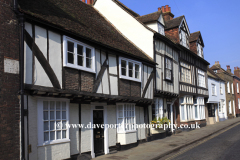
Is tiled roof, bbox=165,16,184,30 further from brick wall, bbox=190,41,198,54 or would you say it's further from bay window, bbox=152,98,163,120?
bay window, bbox=152,98,163,120

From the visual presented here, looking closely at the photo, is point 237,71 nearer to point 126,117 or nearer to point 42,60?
point 126,117

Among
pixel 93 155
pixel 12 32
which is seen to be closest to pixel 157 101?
pixel 93 155

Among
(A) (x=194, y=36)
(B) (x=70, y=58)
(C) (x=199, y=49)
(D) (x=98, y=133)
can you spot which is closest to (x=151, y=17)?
(B) (x=70, y=58)

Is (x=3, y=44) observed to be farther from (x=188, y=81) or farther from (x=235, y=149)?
(x=188, y=81)

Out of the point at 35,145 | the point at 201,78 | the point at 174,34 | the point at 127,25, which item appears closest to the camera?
the point at 35,145

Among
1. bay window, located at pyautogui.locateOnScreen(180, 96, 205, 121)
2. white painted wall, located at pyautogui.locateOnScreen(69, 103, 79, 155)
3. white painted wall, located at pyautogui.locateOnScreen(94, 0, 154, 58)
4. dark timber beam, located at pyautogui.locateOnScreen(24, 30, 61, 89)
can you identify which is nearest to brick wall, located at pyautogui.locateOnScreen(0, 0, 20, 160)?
dark timber beam, located at pyautogui.locateOnScreen(24, 30, 61, 89)

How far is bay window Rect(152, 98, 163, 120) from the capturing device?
15918mm

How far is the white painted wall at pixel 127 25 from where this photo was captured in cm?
1567

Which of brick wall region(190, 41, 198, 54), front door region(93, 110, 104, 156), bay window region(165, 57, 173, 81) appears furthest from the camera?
brick wall region(190, 41, 198, 54)

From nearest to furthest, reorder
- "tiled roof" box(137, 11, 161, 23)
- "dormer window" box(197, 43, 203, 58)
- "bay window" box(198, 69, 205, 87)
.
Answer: "tiled roof" box(137, 11, 161, 23)
"bay window" box(198, 69, 205, 87)
"dormer window" box(197, 43, 203, 58)

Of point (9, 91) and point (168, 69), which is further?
point (168, 69)

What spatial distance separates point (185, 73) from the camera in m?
21.5

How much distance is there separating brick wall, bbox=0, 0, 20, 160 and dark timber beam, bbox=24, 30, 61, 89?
1.27 feet

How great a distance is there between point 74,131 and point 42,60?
3196 mm
